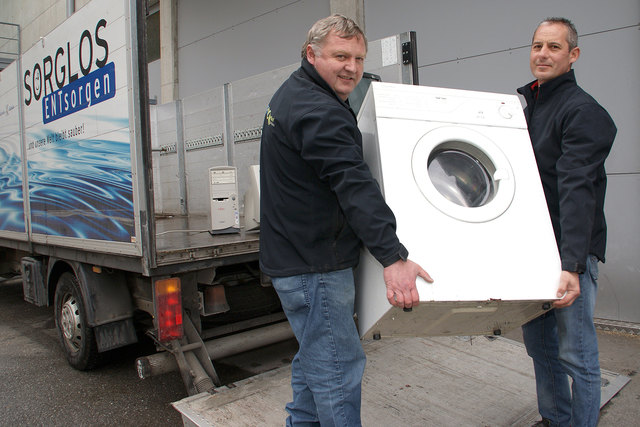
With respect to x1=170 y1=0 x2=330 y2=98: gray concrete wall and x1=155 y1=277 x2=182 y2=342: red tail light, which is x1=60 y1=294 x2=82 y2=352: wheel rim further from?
x1=170 y1=0 x2=330 y2=98: gray concrete wall

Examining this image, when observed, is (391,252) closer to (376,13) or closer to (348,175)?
(348,175)

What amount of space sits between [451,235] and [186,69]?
8.89m

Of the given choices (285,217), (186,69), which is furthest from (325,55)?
(186,69)

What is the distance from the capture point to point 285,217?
1907mm

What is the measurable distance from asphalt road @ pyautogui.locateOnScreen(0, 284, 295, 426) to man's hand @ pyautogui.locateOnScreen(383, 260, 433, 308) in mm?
2096

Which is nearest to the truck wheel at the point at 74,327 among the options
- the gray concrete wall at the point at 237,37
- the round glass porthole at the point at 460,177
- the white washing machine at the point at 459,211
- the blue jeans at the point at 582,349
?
the white washing machine at the point at 459,211

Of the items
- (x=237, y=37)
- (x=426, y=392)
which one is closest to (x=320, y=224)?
(x=426, y=392)

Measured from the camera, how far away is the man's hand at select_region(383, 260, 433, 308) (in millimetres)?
1727

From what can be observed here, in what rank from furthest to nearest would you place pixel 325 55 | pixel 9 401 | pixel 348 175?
pixel 9 401, pixel 325 55, pixel 348 175

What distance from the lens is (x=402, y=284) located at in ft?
5.66

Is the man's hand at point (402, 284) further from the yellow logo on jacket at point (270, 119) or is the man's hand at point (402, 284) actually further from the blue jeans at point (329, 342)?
the yellow logo on jacket at point (270, 119)

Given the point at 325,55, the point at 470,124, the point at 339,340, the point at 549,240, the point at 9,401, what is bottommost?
the point at 9,401

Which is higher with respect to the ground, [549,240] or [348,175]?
[348,175]

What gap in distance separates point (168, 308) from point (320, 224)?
1.48 m
